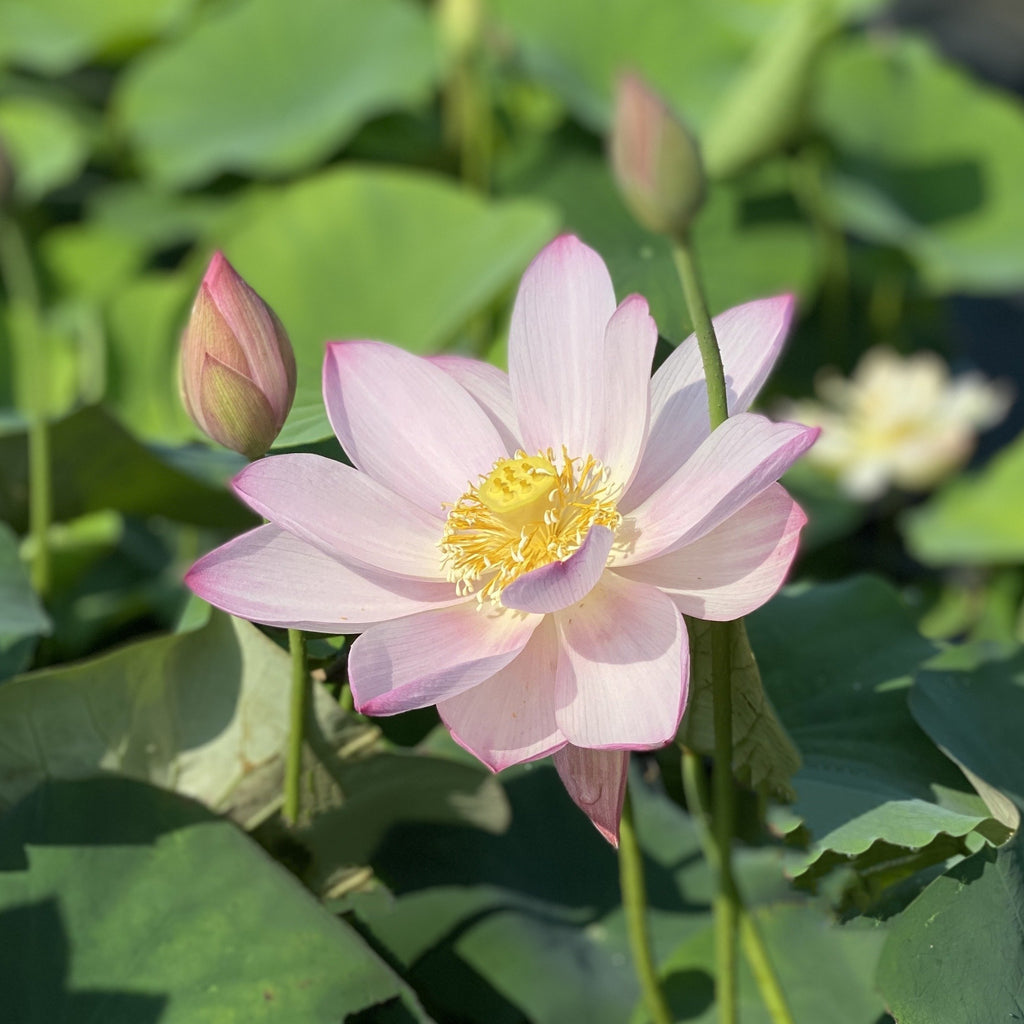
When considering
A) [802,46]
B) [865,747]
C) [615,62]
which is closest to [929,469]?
[802,46]

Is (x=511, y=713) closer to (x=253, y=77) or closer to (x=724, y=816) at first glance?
(x=724, y=816)

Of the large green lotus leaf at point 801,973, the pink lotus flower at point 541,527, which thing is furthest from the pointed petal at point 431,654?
the large green lotus leaf at point 801,973

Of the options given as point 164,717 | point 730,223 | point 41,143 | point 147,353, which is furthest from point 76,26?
point 164,717

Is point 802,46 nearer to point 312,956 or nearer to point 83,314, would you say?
point 83,314

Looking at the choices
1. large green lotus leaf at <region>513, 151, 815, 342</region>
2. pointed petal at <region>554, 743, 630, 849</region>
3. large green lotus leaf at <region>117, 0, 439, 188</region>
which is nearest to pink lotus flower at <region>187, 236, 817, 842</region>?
pointed petal at <region>554, 743, 630, 849</region>

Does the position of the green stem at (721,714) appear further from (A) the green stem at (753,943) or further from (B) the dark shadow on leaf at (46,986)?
(B) the dark shadow on leaf at (46,986)
